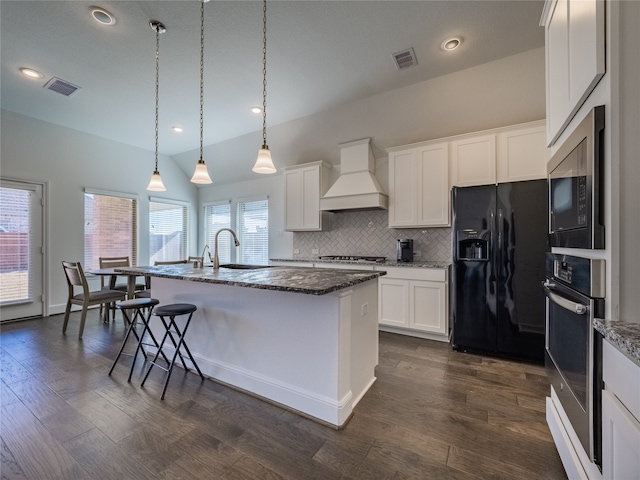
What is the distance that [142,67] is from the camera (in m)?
2.96

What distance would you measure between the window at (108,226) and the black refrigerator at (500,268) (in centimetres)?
561

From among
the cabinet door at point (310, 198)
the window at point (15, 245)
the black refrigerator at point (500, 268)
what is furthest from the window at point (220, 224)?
the black refrigerator at point (500, 268)

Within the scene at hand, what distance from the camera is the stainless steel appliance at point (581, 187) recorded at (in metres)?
0.99

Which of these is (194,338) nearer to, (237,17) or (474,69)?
(237,17)

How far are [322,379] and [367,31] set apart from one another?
2.84 m

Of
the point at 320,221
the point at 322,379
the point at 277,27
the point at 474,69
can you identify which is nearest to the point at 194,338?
the point at 322,379

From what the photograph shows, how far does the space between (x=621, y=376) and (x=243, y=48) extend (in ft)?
10.9

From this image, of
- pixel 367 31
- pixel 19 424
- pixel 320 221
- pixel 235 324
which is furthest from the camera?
pixel 320 221

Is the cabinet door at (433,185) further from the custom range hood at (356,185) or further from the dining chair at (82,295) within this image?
the dining chair at (82,295)

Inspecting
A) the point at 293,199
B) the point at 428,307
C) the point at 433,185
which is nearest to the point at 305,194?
the point at 293,199

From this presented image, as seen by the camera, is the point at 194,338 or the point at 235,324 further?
the point at 194,338

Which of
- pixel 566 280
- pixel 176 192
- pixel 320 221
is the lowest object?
pixel 566 280

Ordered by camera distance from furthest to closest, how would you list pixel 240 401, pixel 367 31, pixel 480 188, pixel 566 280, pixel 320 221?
1. pixel 320 221
2. pixel 480 188
3. pixel 367 31
4. pixel 240 401
5. pixel 566 280

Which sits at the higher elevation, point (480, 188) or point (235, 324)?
point (480, 188)
